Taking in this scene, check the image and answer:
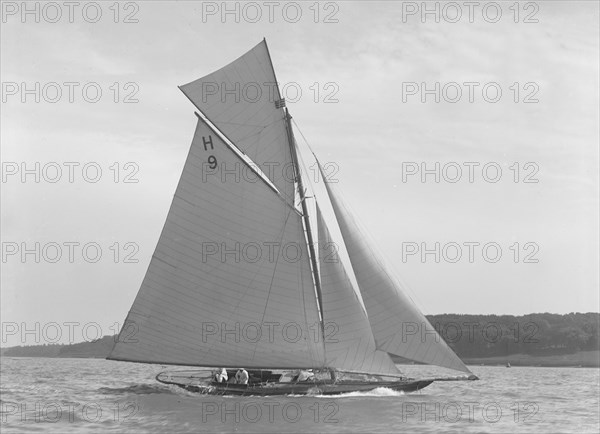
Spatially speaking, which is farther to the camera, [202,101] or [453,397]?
[453,397]

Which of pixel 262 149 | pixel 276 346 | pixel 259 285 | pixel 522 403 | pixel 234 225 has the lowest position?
pixel 522 403

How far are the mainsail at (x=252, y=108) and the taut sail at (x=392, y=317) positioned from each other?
5909mm

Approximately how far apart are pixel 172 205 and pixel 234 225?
3.07 meters

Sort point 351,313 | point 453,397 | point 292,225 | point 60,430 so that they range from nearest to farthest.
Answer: point 60,430
point 351,313
point 292,225
point 453,397

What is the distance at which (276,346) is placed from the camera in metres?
41.0

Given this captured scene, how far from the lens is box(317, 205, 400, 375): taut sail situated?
38.9 metres

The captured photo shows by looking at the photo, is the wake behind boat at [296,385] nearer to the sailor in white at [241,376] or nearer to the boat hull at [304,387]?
the boat hull at [304,387]

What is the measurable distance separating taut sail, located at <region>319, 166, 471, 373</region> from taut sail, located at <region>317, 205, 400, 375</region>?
1.15m

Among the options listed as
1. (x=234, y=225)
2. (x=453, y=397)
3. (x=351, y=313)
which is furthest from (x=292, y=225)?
(x=453, y=397)

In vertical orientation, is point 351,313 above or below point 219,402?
above

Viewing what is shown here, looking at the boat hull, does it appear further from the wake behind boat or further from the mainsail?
the mainsail

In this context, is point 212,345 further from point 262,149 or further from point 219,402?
point 262,149

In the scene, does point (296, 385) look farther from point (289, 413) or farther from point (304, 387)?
point (289, 413)

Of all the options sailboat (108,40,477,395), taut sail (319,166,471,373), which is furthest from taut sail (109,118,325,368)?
taut sail (319,166,471,373)
